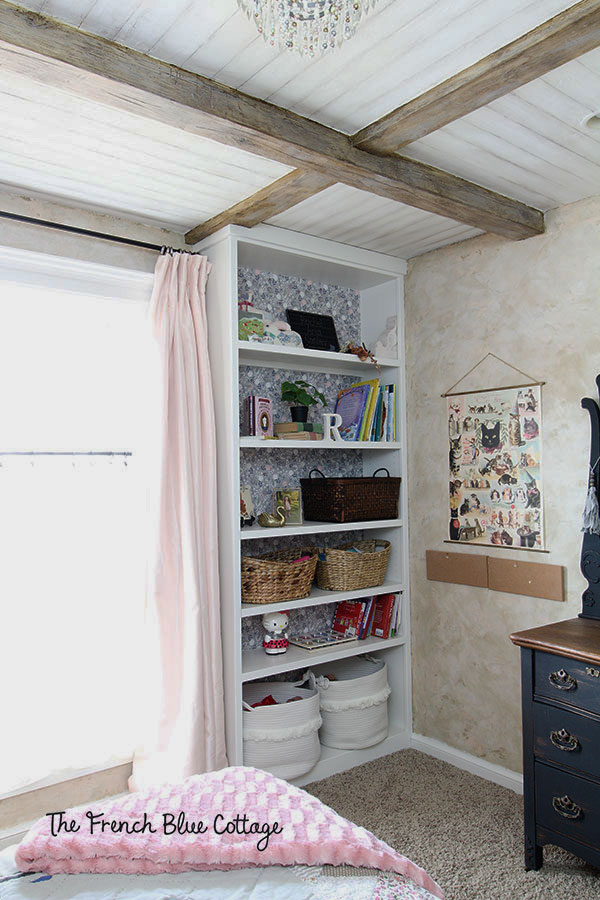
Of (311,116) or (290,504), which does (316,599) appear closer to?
(290,504)

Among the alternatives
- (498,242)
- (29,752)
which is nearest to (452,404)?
(498,242)

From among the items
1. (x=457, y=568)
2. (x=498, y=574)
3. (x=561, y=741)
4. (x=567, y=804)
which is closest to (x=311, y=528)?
(x=457, y=568)

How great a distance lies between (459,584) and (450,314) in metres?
1.31

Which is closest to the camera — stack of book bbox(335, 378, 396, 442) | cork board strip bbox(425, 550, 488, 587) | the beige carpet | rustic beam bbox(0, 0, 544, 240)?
rustic beam bbox(0, 0, 544, 240)

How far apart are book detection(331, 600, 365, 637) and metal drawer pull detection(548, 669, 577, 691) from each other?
1.25 meters

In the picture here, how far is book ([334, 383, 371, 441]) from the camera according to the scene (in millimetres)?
3395

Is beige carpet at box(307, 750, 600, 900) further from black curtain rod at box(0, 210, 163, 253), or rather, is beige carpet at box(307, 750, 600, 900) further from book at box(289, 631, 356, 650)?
black curtain rod at box(0, 210, 163, 253)

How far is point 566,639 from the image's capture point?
2.29 metres

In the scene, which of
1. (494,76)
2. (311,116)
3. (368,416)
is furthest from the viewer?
(368,416)

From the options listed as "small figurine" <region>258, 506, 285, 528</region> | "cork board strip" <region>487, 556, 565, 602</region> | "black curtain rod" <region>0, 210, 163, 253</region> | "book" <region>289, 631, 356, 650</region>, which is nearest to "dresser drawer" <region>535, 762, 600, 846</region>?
"cork board strip" <region>487, 556, 565, 602</region>

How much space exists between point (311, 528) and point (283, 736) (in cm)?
89

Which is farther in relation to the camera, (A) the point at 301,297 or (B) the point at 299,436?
(A) the point at 301,297

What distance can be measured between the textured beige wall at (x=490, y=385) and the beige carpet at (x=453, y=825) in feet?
0.70

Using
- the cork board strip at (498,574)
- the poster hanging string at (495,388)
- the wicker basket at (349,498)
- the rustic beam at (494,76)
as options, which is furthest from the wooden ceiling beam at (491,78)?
the cork board strip at (498,574)
